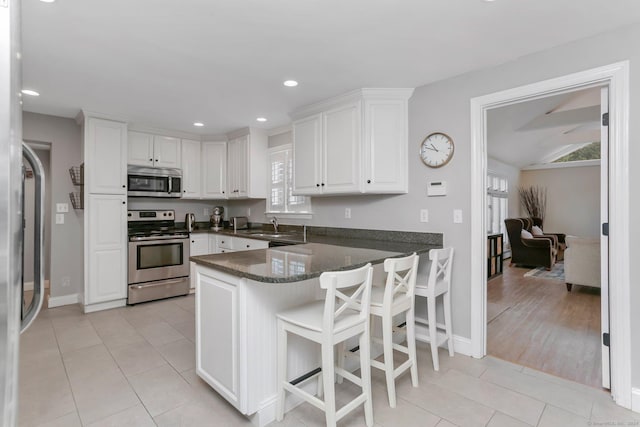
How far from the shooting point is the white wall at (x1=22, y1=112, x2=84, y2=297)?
153 inches

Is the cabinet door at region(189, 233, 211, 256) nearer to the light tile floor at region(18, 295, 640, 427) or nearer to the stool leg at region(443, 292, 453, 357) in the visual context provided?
the light tile floor at region(18, 295, 640, 427)

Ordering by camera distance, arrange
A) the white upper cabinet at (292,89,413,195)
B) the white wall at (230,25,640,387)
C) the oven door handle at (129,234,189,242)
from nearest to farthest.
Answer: the white wall at (230,25,640,387) → the white upper cabinet at (292,89,413,195) → the oven door handle at (129,234,189,242)

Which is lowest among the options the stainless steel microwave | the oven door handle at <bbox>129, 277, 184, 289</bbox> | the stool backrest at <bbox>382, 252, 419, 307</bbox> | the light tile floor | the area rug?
the light tile floor

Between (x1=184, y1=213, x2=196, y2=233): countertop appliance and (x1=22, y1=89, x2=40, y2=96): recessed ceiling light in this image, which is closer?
(x1=22, y1=89, x2=40, y2=96): recessed ceiling light

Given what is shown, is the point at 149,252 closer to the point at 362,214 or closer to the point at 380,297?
the point at 362,214

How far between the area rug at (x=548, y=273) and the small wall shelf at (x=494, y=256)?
19.5 inches

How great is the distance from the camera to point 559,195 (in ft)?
29.2

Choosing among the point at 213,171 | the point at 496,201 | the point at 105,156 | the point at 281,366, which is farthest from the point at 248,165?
the point at 496,201

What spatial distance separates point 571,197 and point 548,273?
435cm

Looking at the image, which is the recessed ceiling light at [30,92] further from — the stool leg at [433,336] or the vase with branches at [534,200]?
the vase with branches at [534,200]

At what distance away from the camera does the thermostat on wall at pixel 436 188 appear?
9.18 feet

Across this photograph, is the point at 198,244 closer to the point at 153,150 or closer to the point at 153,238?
the point at 153,238

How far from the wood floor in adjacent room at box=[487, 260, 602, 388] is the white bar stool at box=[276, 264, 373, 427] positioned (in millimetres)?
1549

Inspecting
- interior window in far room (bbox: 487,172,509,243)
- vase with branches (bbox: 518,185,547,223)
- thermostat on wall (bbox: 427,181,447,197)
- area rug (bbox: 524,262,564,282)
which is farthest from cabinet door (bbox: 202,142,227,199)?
vase with branches (bbox: 518,185,547,223)
